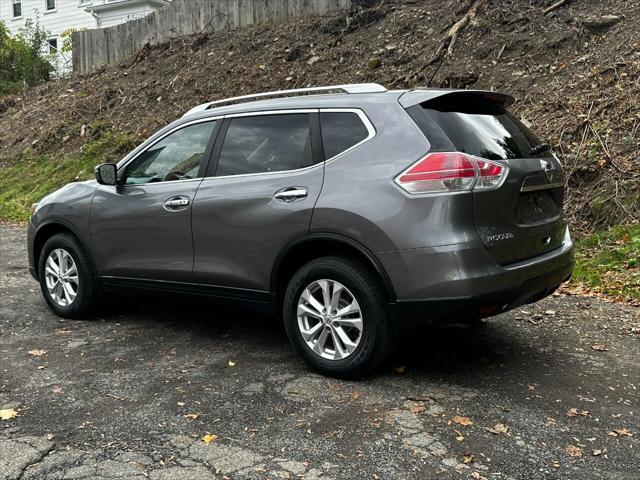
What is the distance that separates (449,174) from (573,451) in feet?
5.36

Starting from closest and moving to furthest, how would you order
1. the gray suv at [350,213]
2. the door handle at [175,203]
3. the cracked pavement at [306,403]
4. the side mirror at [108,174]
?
the cracked pavement at [306,403] < the gray suv at [350,213] < the door handle at [175,203] < the side mirror at [108,174]

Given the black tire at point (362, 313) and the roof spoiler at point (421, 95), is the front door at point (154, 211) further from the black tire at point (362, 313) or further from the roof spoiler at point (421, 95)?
the roof spoiler at point (421, 95)

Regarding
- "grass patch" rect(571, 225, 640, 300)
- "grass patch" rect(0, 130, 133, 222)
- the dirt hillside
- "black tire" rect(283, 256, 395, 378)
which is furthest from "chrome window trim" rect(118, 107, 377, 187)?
"grass patch" rect(0, 130, 133, 222)

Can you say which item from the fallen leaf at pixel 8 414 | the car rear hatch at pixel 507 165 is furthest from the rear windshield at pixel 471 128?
the fallen leaf at pixel 8 414

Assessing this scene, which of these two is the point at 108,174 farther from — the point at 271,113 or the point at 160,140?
the point at 271,113

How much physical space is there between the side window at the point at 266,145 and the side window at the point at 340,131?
0.42 ft

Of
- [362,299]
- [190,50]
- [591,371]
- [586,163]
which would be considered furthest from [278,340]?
[190,50]

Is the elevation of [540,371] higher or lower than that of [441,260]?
lower

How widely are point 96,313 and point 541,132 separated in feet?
21.7

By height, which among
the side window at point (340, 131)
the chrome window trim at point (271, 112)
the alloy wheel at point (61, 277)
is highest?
the chrome window trim at point (271, 112)

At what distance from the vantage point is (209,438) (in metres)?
3.60

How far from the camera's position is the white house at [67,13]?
3094cm

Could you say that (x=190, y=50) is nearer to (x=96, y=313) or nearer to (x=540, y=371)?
(x=96, y=313)

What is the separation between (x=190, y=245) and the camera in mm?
5039
